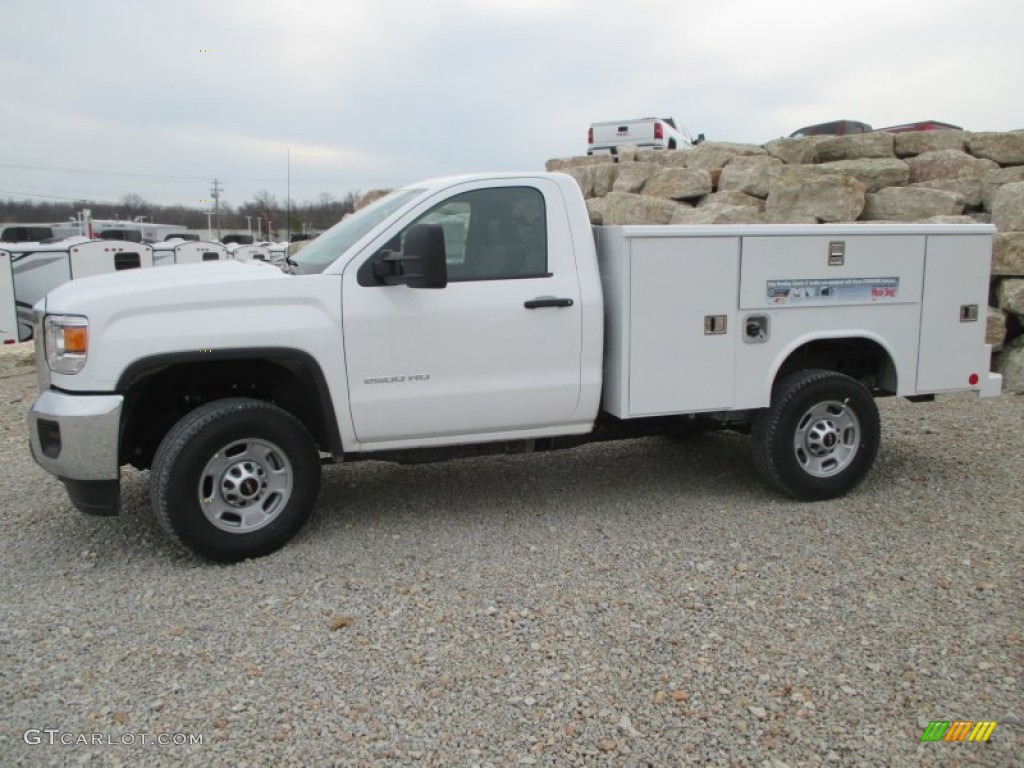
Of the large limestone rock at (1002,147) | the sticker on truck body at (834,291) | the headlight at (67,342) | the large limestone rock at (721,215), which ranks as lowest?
the headlight at (67,342)

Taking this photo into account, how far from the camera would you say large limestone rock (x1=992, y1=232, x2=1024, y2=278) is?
9125 millimetres

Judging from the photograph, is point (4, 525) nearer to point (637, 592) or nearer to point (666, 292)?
point (637, 592)

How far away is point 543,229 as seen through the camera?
5.07 meters

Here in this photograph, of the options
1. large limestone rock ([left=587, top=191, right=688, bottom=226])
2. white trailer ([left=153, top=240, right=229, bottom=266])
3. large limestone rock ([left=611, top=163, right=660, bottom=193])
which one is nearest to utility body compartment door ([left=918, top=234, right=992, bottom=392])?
large limestone rock ([left=587, top=191, right=688, bottom=226])

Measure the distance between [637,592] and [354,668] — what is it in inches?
57.7

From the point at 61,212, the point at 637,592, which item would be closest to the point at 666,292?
the point at 637,592

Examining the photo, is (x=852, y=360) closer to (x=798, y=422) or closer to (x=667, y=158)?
(x=798, y=422)

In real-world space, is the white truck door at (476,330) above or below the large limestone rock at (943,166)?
below

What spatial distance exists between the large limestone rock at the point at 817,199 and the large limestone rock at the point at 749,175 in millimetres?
653

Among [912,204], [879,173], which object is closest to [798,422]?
[912,204]

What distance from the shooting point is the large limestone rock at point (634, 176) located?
13.0 meters

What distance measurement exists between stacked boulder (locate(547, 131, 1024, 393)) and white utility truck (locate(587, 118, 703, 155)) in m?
4.61

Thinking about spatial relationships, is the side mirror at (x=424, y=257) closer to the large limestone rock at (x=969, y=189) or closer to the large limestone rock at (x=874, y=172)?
the large limestone rock at (x=874, y=172)

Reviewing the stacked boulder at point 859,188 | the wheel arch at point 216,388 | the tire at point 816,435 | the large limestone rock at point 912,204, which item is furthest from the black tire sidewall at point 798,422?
the large limestone rock at point 912,204
